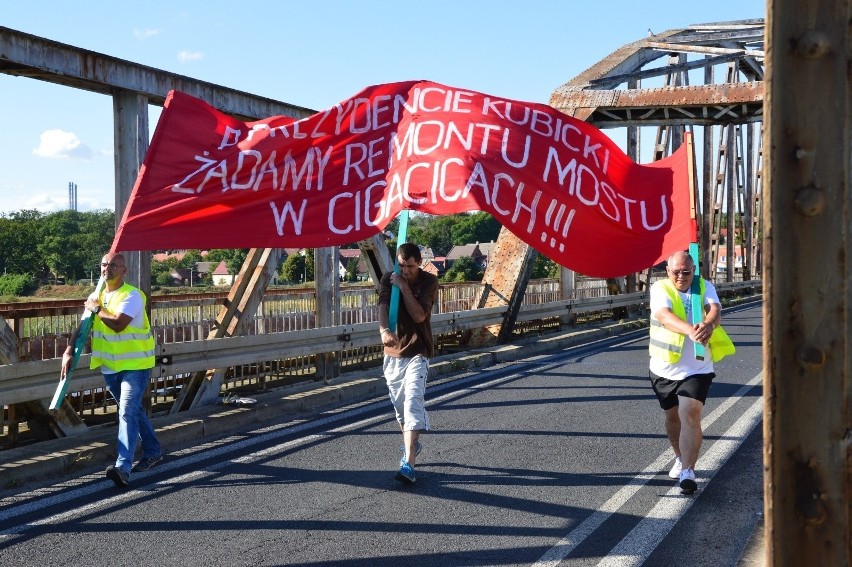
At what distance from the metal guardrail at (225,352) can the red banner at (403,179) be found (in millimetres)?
1555

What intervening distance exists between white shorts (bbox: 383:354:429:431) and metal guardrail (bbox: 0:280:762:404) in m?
2.66

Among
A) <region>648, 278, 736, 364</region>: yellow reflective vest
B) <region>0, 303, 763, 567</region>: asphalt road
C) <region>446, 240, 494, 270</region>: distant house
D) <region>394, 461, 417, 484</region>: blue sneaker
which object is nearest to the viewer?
<region>0, 303, 763, 567</region>: asphalt road

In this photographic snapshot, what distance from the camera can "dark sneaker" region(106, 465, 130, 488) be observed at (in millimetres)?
6794

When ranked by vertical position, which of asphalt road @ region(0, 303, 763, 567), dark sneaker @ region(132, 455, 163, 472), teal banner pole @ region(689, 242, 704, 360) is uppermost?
teal banner pole @ region(689, 242, 704, 360)

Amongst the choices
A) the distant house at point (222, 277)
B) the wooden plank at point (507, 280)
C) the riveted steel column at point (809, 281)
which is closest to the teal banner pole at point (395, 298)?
the riveted steel column at point (809, 281)

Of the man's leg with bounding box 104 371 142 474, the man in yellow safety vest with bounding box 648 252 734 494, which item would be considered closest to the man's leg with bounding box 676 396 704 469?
the man in yellow safety vest with bounding box 648 252 734 494

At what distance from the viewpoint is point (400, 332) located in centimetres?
726

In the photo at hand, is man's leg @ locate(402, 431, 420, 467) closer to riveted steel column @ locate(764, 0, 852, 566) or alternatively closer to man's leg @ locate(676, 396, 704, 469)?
man's leg @ locate(676, 396, 704, 469)

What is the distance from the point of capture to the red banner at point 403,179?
21.4 feet

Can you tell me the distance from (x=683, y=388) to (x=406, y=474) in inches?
78.7

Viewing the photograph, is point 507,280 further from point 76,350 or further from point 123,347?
point 76,350

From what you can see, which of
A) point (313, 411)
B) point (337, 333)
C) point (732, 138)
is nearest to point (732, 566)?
point (313, 411)

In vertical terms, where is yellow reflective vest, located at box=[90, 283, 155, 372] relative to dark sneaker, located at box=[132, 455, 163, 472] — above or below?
above

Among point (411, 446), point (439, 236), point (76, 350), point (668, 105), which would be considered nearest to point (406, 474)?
point (411, 446)
